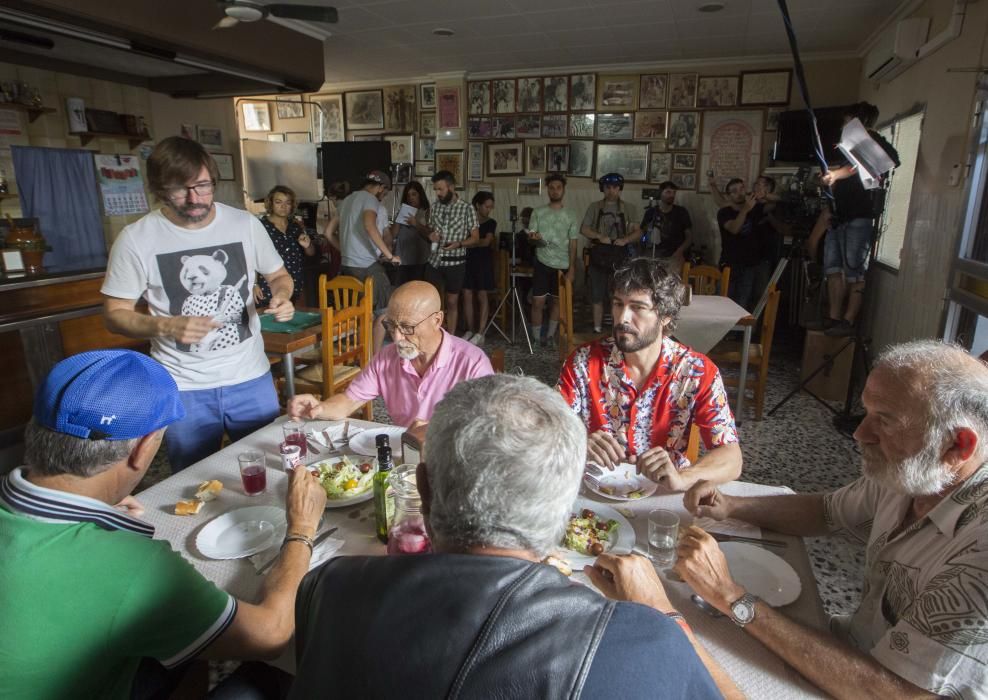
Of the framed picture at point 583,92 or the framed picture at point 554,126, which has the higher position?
the framed picture at point 583,92

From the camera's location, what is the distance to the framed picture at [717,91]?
6547 mm

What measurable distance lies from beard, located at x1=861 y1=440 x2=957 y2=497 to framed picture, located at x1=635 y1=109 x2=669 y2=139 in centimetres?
666

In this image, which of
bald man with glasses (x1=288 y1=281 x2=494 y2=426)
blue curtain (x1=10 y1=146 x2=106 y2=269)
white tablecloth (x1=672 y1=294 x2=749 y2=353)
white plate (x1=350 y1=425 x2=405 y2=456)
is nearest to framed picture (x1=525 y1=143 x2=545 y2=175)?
white tablecloth (x1=672 y1=294 x2=749 y2=353)

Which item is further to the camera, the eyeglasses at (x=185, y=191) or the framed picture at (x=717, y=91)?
the framed picture at (x=717, y=91)

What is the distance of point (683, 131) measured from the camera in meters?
6.84

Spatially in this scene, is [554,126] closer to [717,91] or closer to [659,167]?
[659,167]

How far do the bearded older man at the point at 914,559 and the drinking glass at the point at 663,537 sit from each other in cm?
9

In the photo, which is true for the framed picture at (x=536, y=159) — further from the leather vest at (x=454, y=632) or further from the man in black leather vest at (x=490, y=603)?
the leather vest at (x=454, y=632)

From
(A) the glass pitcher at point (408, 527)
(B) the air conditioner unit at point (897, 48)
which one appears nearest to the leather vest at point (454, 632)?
(A) the glass pitcher at point (408, 527)

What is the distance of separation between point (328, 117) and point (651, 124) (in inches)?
186

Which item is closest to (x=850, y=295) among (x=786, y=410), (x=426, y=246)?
(x=786, y=410)

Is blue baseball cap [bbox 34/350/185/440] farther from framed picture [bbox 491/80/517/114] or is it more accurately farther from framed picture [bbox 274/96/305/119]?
framed picture [bbox 274/96/305/119]

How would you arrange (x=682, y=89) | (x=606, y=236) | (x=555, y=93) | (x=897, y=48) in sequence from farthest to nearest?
(x=555, y=93) < (x=682, y=89) < (x=606, y=236) < (x=897, y=48)

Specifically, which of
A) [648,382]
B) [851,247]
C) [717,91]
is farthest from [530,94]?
[648,382]
